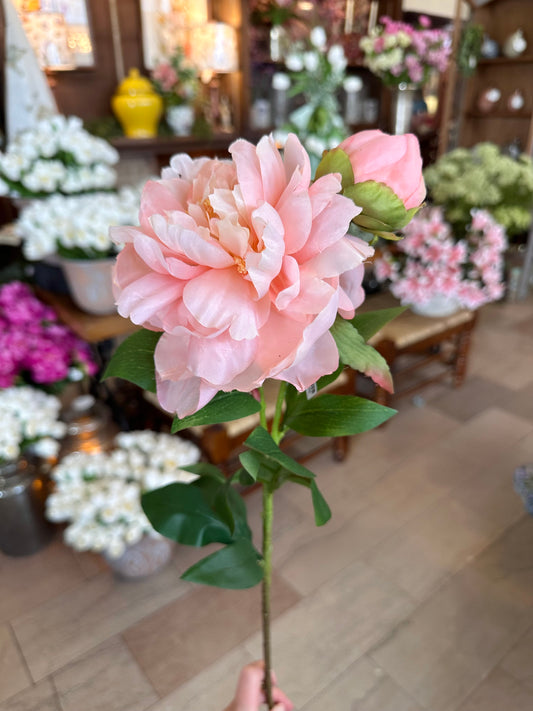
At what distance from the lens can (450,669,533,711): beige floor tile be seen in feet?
4.23

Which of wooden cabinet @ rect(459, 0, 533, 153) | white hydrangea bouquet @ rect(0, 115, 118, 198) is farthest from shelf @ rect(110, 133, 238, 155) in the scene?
wooden cabinet @ rect(459, 0, 533, 153)

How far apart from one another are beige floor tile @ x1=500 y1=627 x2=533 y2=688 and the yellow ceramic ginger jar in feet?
10.6

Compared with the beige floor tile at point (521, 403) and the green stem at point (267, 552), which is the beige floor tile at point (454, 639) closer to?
the green stem at point (267, 552)

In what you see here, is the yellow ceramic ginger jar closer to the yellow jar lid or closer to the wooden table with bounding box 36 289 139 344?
the yellow jar lid

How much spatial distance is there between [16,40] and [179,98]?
1.00 m

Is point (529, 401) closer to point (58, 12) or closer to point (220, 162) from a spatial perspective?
point (220, 162)

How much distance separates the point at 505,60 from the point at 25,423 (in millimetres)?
4180

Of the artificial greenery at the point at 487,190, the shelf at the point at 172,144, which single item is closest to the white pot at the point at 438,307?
the artificial greenery at the point at 487,190

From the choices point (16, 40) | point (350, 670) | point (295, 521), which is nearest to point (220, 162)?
point (350, 670)

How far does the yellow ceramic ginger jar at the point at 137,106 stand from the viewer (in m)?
3.18

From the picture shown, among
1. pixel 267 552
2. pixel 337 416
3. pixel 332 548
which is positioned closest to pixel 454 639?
pixel 332 548

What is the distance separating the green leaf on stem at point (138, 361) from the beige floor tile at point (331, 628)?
122 centimetres

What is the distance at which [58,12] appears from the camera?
3.03 meters

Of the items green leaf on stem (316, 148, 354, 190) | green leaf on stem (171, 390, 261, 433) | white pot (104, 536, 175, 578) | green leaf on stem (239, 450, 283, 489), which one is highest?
green leaf on stem (316, 148, 354, 190)
